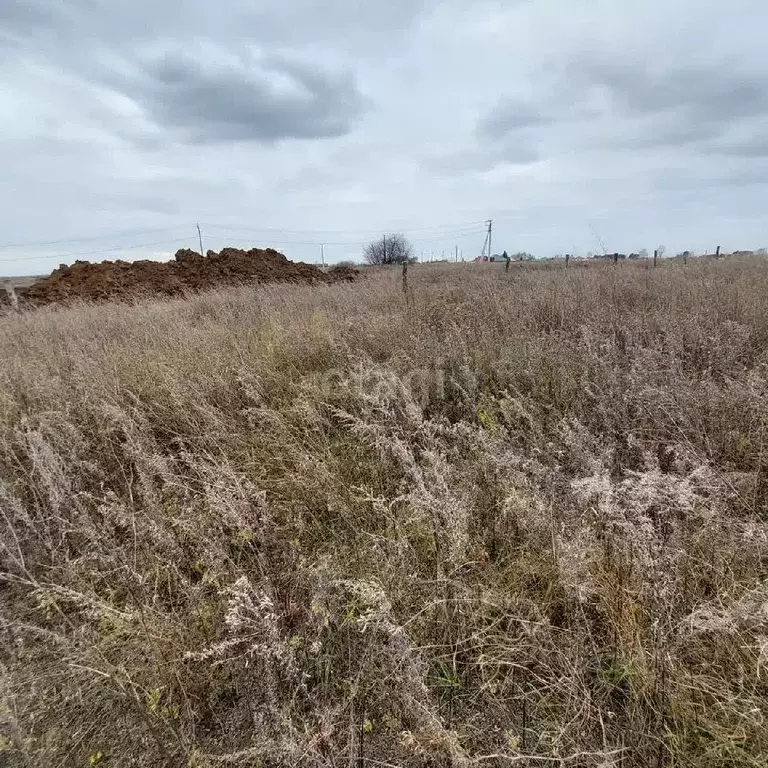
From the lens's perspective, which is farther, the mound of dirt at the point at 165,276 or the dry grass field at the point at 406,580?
the mound of dirt at the point at 165,276

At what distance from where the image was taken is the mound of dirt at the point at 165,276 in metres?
12.5

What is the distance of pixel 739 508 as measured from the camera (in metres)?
1.89

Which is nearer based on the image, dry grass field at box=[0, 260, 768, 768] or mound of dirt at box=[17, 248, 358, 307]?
dry grass field at box=[0, 260, 768, 768]

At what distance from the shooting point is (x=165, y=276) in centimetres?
1389

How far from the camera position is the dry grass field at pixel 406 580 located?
122 cm

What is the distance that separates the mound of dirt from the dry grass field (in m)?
10.7

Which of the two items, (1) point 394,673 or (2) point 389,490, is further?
(2) point 389,490

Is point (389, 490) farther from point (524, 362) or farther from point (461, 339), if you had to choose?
point (461, 339)

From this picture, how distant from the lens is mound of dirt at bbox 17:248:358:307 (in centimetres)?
1252

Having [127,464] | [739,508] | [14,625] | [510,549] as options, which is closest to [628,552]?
[510,549]

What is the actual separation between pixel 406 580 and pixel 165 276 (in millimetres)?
15148

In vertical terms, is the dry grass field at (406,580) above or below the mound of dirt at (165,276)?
below

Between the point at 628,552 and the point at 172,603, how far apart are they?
77.9 inches

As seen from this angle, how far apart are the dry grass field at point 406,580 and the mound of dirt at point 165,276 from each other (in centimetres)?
1066
